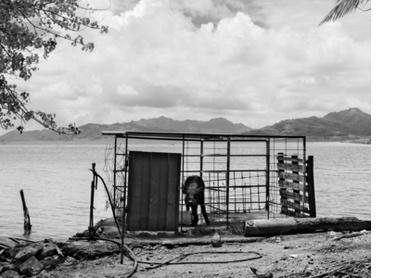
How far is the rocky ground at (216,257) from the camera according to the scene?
9.52 m

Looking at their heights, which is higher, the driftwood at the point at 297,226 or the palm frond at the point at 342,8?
the palm frond at the point at 342,8

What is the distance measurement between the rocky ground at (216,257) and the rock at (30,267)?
0.39 feet

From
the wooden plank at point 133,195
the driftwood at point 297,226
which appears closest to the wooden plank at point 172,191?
the wooden plank at point 133,195

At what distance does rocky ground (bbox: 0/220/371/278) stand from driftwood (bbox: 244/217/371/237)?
241 millimetres

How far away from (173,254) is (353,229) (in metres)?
5.87

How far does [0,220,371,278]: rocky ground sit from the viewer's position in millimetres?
9523

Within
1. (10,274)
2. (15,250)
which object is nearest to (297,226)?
(15,250)

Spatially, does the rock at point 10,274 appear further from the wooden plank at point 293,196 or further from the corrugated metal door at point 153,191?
the wooden plank at point 293,196

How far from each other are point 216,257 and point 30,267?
4.29m

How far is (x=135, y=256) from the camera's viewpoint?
11.3m

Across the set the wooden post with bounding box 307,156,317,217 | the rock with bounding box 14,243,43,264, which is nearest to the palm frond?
the wooden post with bounding box 307,156,317,217

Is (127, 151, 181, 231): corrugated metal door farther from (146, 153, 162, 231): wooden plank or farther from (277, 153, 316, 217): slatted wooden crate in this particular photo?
(277, 153, 316, 217): slatted wooden crate
